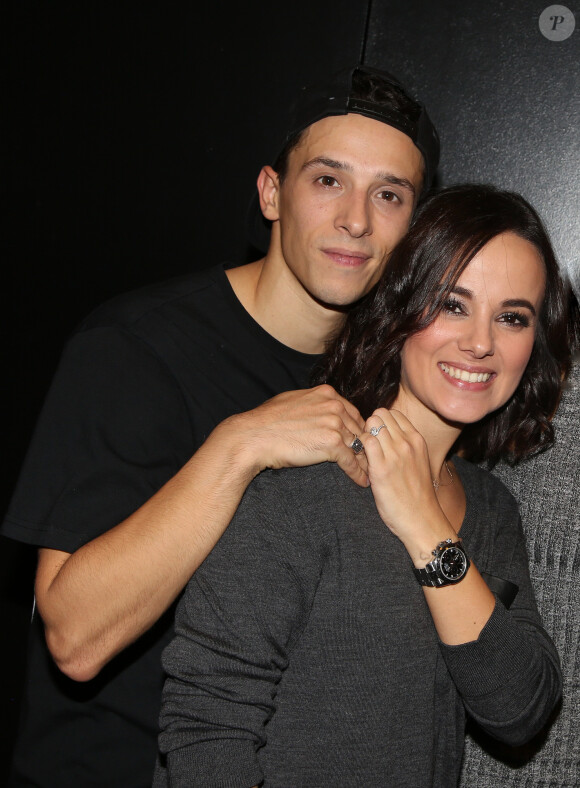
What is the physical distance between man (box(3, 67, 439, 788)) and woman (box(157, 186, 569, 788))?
0.09m

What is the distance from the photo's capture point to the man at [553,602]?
1694mm

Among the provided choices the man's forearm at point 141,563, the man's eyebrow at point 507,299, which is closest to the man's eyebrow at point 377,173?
the man's eyebrow at point 507,299

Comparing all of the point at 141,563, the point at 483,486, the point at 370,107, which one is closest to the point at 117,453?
the point at 141,563

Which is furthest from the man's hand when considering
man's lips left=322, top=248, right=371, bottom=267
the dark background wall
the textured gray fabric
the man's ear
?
the dark background wall

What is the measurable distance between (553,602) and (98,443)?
939 millimetres

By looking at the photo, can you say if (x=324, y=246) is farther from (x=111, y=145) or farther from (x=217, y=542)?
(x=111, y=145)

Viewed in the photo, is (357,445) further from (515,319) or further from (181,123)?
(181,123)

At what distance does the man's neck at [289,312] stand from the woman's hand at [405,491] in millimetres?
432

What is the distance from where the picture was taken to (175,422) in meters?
1.66

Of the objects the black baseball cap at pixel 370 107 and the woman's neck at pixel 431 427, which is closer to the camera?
the woman's neck at pixel 431 427

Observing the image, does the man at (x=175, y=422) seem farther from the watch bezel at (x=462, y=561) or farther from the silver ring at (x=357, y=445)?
the watch bezel at (x=462, y=561)

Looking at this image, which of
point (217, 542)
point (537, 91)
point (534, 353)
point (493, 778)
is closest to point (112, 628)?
point (217, 542)

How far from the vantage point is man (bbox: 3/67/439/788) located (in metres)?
1.42

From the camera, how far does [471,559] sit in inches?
61.7
